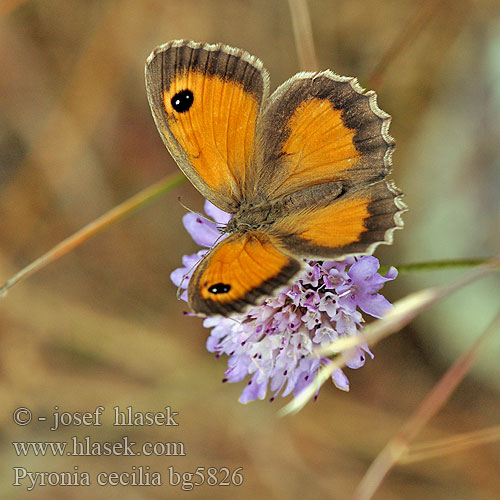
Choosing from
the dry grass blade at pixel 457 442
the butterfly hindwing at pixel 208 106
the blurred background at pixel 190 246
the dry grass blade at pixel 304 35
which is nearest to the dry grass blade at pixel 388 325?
the dry grass blade at pixel 457 442

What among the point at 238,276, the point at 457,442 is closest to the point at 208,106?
the point at 238,276

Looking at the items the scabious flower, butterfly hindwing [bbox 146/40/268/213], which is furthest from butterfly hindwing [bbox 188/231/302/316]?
butterfly hindwing [bbox 146/40/268/213]

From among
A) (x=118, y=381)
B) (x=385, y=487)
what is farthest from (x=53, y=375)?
(x=385, y=487)

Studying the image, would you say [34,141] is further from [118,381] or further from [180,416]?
[180,416]

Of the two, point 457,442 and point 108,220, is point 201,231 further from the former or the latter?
point 457,442

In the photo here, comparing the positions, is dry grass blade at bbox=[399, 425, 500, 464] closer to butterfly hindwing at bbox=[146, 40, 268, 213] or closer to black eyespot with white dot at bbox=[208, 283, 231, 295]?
black eyespot with white dot at bbox=[208, 283, 231, 295]
